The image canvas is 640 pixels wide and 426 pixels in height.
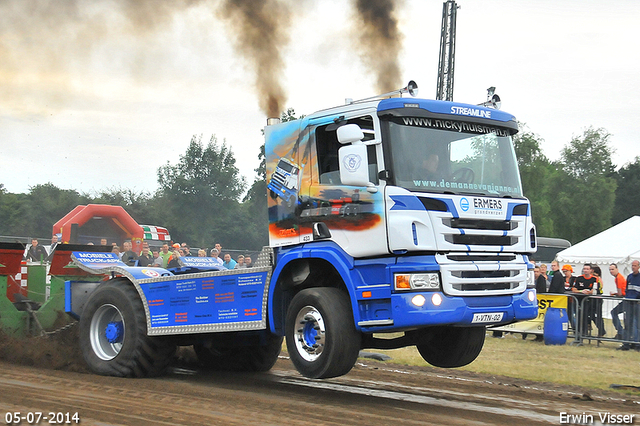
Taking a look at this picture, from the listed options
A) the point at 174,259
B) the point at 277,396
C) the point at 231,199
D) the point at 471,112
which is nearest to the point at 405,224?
the point at 471,112

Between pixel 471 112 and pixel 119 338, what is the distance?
17.5 ft

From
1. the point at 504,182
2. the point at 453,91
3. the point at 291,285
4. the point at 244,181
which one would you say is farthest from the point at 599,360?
the point at 244,181

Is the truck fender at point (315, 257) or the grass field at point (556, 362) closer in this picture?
the truck fender at point (315, 257)

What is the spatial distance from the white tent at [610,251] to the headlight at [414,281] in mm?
20146

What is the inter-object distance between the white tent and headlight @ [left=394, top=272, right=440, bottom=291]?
20.1 m

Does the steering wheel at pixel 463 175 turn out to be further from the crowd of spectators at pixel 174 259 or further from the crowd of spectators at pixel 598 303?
the crowd of spectators at pixel 598 303

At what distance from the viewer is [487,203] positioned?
24.6 feet

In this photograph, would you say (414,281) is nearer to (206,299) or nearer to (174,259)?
(206,299)

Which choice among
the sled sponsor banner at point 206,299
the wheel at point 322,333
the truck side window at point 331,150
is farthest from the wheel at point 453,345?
the truck side window at point 331,150

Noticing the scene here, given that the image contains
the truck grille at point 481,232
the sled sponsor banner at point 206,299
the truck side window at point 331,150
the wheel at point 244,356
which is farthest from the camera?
the wheel at point 244,356

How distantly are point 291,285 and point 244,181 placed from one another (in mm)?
35840

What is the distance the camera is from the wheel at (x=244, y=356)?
10.3 meters

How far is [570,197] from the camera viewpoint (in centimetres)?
6097

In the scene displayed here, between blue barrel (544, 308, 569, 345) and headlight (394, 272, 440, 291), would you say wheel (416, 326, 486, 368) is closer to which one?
headlight (394, 272, 440, 291)
